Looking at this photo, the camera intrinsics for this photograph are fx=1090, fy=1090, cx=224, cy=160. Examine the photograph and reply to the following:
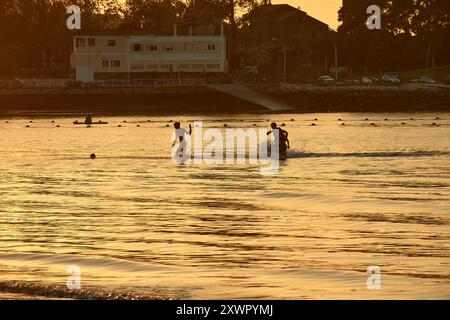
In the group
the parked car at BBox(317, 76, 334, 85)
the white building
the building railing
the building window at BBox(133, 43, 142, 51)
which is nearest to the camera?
the building railing

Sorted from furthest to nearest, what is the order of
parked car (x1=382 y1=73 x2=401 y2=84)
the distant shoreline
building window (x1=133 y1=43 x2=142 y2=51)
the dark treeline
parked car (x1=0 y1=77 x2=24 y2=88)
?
the dark treeline → building window (x1=133 y1=43 x2=142 y2=51) → parked car (x1=382 y1=73 x2=401 y2=84) → parked car (x1=0 y1=77 x2=24 y2=88) → the distant shoreline

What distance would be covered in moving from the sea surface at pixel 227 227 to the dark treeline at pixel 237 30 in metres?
99.1

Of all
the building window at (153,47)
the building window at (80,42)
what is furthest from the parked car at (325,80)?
the building window at (80,42)

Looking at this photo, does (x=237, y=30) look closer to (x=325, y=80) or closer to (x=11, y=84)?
(x=325, y=80)

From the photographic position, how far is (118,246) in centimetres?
2634

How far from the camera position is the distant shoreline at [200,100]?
13562cm

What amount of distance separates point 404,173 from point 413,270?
82.2ft

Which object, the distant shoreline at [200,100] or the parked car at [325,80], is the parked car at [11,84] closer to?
the distant shoreline at [200,100]

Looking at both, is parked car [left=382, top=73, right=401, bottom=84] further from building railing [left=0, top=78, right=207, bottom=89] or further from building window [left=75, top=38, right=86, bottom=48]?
building window [left=75, top=38, right=86, bottom=48]

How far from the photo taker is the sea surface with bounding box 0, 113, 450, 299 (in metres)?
21.3

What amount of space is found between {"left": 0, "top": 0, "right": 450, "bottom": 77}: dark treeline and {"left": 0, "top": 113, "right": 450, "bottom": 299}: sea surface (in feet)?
325

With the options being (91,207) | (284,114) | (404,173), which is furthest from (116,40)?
(91,207)

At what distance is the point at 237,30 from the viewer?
163m

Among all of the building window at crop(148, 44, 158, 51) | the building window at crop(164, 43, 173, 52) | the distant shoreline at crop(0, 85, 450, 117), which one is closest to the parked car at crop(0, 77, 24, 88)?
the distant shoreline at crop(0, 85, 450, 117)
